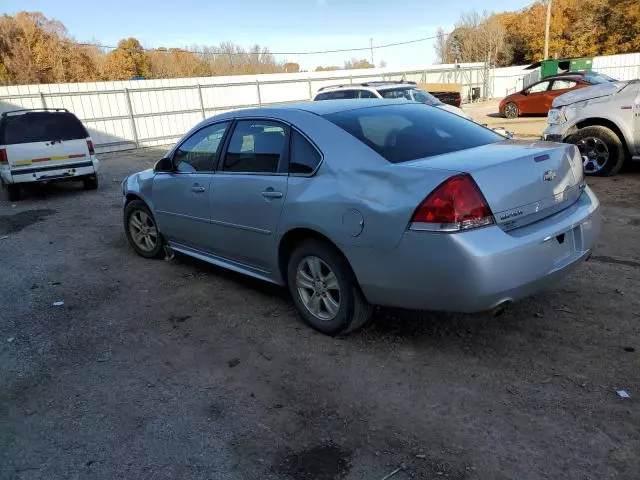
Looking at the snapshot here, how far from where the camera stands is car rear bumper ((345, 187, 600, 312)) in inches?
114

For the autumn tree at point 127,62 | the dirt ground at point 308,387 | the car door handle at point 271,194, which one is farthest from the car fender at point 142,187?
the autumn tree at point 127,62

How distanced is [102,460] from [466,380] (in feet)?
6.79

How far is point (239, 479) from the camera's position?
245cm

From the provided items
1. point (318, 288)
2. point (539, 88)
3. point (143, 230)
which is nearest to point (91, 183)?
point (143, 230)

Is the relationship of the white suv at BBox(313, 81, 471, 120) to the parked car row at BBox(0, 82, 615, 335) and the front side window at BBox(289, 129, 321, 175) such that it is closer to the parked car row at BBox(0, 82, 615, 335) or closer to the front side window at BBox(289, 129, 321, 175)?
the parked car row at BBox(0, 82, 615, 335)

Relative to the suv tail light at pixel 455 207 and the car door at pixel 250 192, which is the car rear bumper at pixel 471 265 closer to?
the suv tail light at pixel 455 207

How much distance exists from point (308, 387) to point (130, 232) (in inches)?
149

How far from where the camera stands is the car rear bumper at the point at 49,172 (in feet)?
33.1

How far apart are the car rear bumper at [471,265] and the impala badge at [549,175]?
249 mm

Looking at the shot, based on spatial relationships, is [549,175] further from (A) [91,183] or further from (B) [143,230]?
(A) [91,183]

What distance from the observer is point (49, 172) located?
1037 cm

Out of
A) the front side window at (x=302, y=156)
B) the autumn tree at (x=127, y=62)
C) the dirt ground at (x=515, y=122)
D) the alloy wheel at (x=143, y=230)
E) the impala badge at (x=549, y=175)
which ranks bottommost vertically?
the dirt ground at (x=515, y=122)

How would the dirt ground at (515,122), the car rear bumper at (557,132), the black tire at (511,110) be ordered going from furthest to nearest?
the black tire at (511,110)
the dirt ground at (515,122)
the car rear bumper at (557,132)

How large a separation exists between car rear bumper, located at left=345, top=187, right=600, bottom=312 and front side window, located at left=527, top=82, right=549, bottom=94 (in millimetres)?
19617
